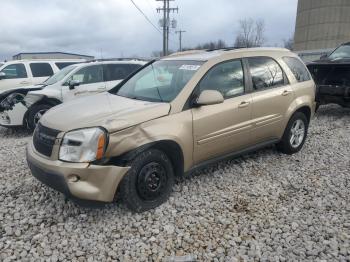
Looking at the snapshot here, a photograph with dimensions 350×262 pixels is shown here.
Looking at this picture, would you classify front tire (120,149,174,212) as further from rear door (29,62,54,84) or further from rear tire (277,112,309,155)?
rear door (29,62,54,84)

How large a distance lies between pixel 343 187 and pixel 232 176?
145cm

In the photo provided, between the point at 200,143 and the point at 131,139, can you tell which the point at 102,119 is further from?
the point at 200,143

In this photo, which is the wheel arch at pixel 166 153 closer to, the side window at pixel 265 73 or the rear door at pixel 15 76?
the side window at pixel 265 73

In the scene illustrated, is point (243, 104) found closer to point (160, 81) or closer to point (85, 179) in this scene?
point (160, 81)

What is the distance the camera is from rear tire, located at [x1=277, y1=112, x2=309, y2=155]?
5336 mm

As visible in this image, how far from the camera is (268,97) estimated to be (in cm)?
479

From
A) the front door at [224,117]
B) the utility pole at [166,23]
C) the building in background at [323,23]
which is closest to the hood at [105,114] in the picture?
the front door at [224,117]

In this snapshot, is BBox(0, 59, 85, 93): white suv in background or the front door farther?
BBox(0, 59, 85, 93): white suv in background

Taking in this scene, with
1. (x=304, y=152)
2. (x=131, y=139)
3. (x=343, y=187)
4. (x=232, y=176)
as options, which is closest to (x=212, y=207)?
(x=232, y=176)

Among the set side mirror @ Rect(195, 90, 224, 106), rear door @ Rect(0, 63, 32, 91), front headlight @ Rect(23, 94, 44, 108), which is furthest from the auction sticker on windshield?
rear door @ Rect(0, 63, 32, 91)

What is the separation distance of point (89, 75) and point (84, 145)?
553 centimetres

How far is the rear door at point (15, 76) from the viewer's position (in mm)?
10938

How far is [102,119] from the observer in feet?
11.2

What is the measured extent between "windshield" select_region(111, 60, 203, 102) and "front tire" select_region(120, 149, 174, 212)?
770mm
